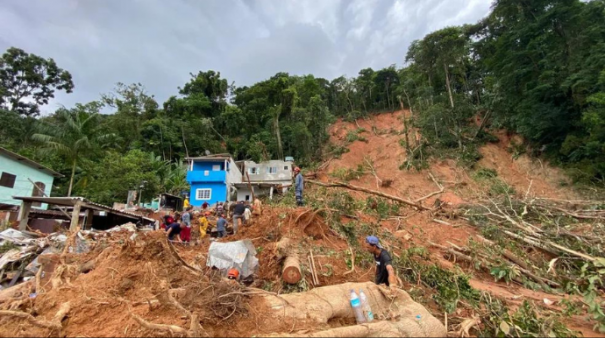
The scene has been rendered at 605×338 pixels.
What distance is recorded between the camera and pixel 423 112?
24.6 metres

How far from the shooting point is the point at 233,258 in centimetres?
482

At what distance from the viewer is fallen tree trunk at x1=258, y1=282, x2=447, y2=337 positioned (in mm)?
3043

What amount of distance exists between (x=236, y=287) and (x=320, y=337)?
1.44m

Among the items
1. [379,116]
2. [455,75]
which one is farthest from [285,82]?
[455,75]

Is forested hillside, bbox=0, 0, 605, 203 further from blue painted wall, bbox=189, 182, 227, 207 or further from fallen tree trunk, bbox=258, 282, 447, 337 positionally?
fallen tree trunk, bbox=258, 282, 447, 337

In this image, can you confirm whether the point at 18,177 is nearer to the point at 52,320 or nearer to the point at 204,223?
the point at 204,223

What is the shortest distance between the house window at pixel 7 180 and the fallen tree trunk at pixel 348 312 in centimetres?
1970

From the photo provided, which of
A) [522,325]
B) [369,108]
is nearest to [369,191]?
[522,325]

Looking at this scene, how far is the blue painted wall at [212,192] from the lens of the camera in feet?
76.6

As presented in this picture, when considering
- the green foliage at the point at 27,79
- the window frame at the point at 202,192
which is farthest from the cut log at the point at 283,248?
the green foliage at the point at 27,79

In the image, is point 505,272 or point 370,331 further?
point 505,272

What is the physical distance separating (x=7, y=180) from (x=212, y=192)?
11.8 meters

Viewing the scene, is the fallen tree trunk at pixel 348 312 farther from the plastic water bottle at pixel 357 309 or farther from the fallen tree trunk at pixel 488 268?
the fallen tree trunk at pixel 488 268

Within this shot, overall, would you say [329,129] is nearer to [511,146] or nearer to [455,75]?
[455,75]
